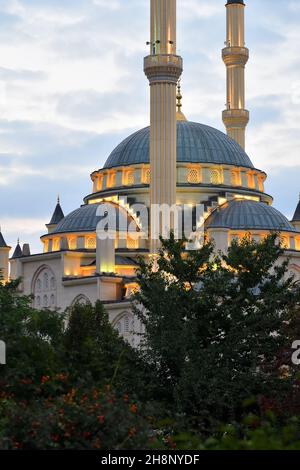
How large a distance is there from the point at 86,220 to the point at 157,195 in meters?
10.9

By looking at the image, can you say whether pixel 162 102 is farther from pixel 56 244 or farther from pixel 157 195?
pixel 56 244

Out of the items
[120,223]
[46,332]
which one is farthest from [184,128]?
[46,332]

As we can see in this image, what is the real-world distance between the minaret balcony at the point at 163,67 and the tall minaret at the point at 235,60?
1535 cm

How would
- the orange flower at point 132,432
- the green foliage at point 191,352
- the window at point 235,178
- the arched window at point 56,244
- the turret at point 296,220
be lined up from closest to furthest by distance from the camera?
the orange flower at point 132,432, the green foliage at point 191,352, the arched window at point 56,244, the turret at point 296,220, the window at point 235,178

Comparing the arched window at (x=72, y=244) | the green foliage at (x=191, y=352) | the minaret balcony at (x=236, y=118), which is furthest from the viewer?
the minaret balcony at (x=236, y=118)

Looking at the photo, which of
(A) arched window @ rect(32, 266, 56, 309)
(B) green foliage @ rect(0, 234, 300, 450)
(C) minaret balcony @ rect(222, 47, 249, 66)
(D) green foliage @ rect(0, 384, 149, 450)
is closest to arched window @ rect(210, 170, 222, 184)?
(C) minaret balcony @ rect(222, 47, 249, 66)

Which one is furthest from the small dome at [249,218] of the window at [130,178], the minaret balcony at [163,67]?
the minaret balcony at [163,67]

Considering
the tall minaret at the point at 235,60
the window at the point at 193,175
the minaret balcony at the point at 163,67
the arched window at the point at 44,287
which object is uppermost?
the tall minaret at the point at 235,60

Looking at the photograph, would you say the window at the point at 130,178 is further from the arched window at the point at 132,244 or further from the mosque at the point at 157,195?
the arched window at the point at 132,244

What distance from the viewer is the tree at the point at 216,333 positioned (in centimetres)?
2589

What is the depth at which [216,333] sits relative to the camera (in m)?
27.7

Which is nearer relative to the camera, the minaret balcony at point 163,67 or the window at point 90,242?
the minaret balcony at point 163,67

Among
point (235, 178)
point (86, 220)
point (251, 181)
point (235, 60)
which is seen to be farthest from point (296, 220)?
point (86, 220)
